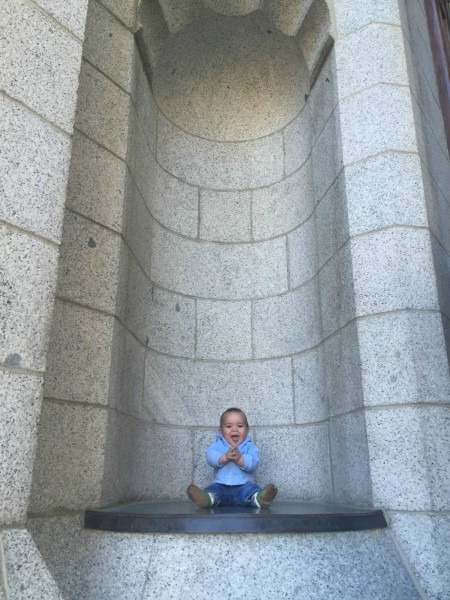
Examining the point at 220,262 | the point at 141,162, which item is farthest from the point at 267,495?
the point at 141,162

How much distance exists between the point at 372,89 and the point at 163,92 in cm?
160

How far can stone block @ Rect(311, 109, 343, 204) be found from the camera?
3.21 meters

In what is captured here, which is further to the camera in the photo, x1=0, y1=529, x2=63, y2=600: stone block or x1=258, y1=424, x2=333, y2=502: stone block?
x1=258, y1=424, x2=333, y2=502: stone block

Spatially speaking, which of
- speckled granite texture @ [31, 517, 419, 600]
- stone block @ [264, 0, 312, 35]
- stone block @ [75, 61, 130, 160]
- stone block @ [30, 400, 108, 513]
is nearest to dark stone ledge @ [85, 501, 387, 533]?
speckled granite texture @ [31, 517, 419, 600]

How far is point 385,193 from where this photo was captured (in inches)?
114

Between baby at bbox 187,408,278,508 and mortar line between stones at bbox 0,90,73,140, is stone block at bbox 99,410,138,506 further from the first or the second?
mortar line between stones at bbox 0,90,73,140

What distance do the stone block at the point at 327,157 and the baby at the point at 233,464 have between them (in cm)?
143

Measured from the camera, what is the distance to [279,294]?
3.80 m

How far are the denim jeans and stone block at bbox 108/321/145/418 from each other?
62 centimetres

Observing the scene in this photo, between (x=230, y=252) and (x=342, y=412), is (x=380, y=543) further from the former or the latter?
(x=230, y=252)

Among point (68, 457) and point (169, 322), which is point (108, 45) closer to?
point (169, 322)

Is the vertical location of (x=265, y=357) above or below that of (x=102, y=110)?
below

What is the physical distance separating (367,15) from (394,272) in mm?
1663

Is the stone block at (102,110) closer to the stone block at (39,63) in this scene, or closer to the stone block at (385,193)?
the stone block at (39,63)
